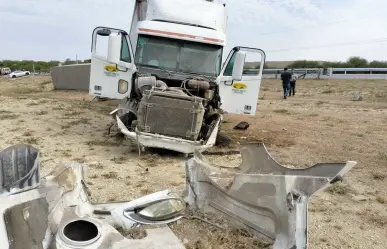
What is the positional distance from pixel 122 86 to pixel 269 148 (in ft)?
11.0

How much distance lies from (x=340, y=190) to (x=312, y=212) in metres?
1.08

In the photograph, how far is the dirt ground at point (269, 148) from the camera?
4531 mm

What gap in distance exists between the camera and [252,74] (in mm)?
8945

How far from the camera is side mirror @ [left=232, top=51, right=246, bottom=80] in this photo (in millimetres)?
8359

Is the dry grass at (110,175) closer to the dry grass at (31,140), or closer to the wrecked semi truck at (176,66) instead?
the wrecked semi truck at (176,66)

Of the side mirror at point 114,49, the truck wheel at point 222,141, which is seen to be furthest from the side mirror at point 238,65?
the side mirror at point 114,49

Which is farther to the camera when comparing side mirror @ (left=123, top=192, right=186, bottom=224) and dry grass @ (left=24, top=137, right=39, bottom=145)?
dry grass @ (left=24, top=137, right=39, bottom=145)

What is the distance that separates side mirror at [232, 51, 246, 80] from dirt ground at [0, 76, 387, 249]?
1.72 metres

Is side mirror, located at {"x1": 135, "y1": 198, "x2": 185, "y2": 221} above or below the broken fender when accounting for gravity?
below

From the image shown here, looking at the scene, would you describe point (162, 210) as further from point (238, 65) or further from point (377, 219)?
point (238, 65)

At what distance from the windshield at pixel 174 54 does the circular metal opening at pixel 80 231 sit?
610 centimetres

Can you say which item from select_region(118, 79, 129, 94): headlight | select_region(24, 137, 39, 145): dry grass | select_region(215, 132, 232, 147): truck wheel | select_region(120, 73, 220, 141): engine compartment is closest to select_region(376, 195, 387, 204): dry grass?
select_region(120, 73, 220, 141): engine compartment

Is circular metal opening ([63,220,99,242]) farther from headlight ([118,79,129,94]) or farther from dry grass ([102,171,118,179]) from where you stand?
headlight ([118,79,129,94])

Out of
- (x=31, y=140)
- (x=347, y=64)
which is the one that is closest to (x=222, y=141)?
(x=31, y=140)
